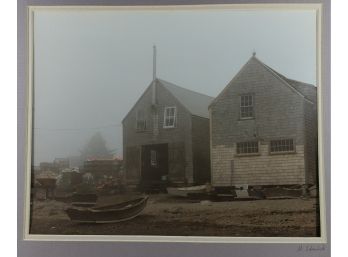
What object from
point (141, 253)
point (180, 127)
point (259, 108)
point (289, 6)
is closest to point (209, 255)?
point (141, 253)

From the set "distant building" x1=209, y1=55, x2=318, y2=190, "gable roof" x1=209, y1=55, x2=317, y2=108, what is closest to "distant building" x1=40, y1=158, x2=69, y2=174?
"distant building" x1=209, y1=55, x2=318, y2=190

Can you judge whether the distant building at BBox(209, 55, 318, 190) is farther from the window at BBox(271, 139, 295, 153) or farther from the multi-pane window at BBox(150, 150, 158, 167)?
the multi-pane window at BBox(150, 150, 158, 167)

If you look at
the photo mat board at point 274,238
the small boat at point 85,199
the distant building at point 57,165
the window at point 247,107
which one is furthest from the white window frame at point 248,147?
the distant building at point 57,165

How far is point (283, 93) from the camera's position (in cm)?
310

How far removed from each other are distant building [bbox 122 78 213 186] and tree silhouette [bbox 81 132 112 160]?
0.56 feet

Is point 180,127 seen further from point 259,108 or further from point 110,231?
point 110,231

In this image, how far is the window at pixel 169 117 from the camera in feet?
10.3

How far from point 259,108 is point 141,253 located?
164cm

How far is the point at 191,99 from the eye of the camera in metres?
3.10

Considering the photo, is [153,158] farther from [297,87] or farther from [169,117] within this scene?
[297,87]

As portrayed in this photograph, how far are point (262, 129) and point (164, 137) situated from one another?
2.84ft

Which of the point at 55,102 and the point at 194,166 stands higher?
the point at 55,102
